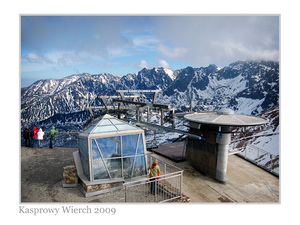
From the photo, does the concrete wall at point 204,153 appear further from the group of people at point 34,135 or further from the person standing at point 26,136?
the person standing at point 26,136

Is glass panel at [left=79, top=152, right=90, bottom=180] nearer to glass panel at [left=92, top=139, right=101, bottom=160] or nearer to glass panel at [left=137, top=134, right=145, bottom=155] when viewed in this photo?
glass panel at [left=92, top=139, right=101, bottom=160]

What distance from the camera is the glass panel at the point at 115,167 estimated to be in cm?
816

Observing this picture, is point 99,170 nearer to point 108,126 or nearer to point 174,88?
point 108,126

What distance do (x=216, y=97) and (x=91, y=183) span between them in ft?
194

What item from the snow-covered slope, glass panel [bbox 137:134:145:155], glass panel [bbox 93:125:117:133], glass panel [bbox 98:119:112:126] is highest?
the snow-covered slope

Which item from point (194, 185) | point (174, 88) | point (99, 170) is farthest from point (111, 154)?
point (174, 88)

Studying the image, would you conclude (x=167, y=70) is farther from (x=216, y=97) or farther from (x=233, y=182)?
(x=233, y=182)

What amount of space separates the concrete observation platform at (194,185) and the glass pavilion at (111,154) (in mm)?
832

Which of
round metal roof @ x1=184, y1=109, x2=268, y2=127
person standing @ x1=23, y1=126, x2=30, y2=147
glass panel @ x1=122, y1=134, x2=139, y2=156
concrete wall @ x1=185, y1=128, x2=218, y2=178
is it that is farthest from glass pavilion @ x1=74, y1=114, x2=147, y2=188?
person standing @ x1=23, y1=126, x2=30, y2=147

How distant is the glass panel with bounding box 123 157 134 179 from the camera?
27.7 ft

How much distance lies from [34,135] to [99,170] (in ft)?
31.5

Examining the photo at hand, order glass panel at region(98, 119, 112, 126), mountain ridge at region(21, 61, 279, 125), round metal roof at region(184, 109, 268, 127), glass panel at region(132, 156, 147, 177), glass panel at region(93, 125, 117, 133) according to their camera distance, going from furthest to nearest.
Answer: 1. mountain ridge at region(21, 61, 279, 125)
2. glass panel at region(98, 119, 112, 126)
3. glass panel at region(132, 156, 147, 177)
4. round metal roof at region(184, 109, 268, 127)
5. glass panel at region(93, 125, 117, 133)

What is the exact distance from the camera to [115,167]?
8.27 meters

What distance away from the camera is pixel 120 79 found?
72625 mm
